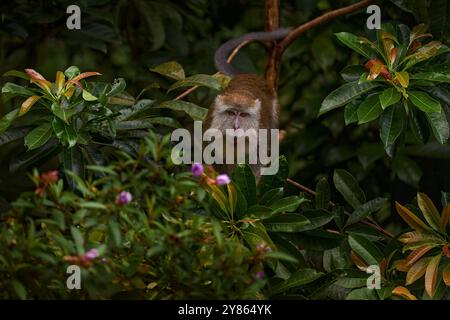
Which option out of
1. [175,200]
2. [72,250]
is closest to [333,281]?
[175,200]

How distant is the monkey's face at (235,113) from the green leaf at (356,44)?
2.65ft

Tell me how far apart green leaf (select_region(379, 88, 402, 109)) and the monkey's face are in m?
1.05

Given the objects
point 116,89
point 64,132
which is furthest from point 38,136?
point 116,89

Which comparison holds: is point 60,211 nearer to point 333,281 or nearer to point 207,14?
point 333,281

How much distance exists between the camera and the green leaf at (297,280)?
4.10 meters

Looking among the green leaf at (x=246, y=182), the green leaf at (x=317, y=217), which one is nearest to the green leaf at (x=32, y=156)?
the green leaf at (x=246, y=182)

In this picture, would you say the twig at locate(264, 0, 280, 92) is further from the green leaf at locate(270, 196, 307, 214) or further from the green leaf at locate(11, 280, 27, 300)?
the green leaf at locate(11, 280, 27, 300)

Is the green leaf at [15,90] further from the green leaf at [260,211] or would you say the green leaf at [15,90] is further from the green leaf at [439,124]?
the green leaf at [439,124]

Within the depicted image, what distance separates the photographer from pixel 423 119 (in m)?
4.67

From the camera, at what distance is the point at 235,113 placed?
529 centimetres

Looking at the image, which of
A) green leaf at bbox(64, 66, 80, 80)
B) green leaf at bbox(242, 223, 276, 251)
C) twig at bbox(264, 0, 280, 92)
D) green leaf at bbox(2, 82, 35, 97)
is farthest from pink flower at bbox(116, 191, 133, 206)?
twig at bbox(264, 0, 280, 92)

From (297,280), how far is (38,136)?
1379mm

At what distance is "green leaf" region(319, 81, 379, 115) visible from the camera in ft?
14.7
